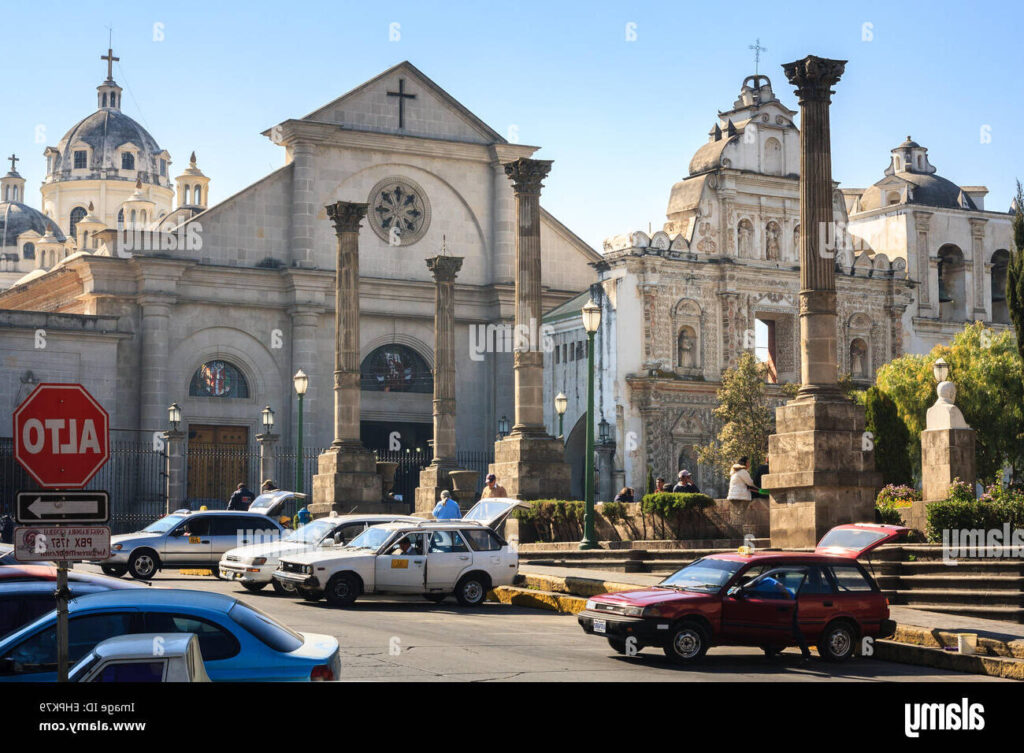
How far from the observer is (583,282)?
58.8 metres

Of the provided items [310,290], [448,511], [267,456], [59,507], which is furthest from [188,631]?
[310,290]

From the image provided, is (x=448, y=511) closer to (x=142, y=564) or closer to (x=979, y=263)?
(x=142, y=564)

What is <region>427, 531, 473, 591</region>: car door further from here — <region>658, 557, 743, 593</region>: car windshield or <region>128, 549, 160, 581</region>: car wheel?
<region>128, 549, 160, 581</region>: car wheel

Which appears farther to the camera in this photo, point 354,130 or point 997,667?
point 354,130

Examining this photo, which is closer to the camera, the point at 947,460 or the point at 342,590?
the point at 342,590

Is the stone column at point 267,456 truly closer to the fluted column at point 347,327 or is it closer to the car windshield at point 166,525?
the fluted column at point 347,327

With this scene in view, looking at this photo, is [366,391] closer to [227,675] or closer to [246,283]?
[246,283]

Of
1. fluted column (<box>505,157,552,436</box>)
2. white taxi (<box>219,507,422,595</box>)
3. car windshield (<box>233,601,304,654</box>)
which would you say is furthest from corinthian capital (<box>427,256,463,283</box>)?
car windshield (<box>233,601,304,654</box>)

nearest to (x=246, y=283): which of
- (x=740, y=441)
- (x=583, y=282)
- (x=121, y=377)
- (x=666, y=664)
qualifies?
(x=121, y=377)

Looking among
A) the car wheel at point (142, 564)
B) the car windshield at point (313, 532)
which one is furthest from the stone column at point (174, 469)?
the car windshield at point (313, 532)

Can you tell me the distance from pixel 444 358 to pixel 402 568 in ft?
59.5

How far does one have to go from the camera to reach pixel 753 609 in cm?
1678

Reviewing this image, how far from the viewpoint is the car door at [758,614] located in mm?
16750
